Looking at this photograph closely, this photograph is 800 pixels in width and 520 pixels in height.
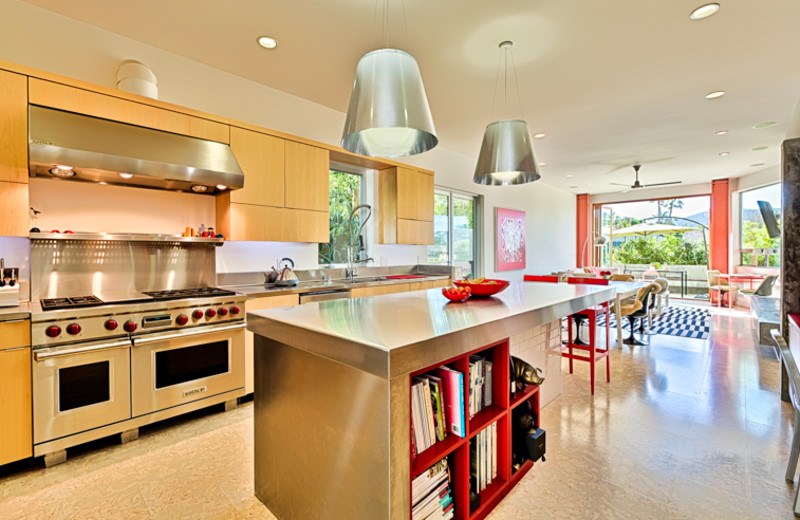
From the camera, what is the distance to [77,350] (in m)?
2.15

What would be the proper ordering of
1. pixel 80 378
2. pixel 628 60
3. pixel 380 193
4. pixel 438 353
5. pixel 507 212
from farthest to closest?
pixel 507 212 → pixel 380 193 → pixel 628 60 → pixel 80 378 → pixel 438 353

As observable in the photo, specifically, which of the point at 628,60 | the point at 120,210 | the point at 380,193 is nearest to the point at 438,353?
the point at 120,210

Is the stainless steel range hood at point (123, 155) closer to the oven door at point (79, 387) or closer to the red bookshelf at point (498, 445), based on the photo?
the oven door at point (79, 387)

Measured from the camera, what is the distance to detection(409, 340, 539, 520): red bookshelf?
4.68 feet

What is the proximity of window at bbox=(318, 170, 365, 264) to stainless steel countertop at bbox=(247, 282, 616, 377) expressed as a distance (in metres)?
2.23

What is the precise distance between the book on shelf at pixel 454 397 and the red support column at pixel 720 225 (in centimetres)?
975

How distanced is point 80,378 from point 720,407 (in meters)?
4.49

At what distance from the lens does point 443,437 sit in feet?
4.82

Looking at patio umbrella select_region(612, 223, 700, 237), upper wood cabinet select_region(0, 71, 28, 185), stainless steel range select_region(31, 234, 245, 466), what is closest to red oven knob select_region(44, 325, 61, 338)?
stainless steel range select_region(31, 234, 245, 466)

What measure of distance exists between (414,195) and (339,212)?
1025mm

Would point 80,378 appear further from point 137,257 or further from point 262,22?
point 262,22

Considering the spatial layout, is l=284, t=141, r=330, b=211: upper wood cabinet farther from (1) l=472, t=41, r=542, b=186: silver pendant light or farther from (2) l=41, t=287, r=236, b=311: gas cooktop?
(1) l=472, t=41, r=542, b=186: silver pendant light

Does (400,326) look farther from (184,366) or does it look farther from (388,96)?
(184,366)

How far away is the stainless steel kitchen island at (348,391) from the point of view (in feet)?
3.76
